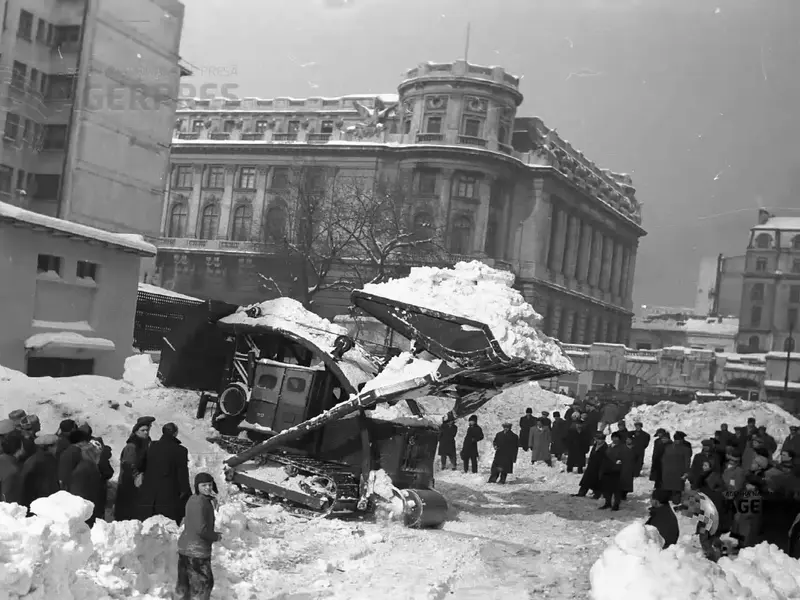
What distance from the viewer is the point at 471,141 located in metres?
64.4

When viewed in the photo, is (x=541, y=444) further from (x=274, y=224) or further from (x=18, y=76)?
(x=274, y=224)

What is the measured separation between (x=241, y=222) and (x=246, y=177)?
3428 millimetres

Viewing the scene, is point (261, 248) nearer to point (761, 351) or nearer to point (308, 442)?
point (761, 351)

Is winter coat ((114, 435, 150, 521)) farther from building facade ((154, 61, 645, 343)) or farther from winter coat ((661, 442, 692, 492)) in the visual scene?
building facade ((154, 61, 645, 343))

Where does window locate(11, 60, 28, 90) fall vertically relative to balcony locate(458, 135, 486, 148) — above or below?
below

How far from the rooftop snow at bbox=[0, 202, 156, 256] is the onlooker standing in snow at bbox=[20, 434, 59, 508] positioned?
8728mm

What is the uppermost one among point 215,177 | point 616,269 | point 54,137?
point 215,177

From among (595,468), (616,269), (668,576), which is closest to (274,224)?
(616,269)

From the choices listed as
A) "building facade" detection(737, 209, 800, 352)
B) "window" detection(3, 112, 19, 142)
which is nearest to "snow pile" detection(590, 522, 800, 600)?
Result: "window" detection(3, 112, 19, 142)

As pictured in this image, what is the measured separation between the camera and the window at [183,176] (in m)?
70.6

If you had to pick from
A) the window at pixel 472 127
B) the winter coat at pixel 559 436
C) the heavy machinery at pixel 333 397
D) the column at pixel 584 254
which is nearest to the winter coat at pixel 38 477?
the heavy machinery at pixel 333 397

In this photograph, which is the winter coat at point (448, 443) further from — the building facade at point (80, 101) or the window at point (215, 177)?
the window at point (215, 177)

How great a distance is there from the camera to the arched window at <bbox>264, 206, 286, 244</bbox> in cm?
5372

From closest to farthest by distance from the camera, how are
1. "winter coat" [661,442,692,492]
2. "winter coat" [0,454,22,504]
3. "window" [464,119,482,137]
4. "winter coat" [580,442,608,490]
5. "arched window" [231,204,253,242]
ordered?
1. "winter coat" [0,454,22,504]
2. "winter coat" [580,442,608,490]
3. "winter coat" [661,442,692,492]
4. "window" [464,119,482,137]
5. "arched window" [231,204,253,242]
